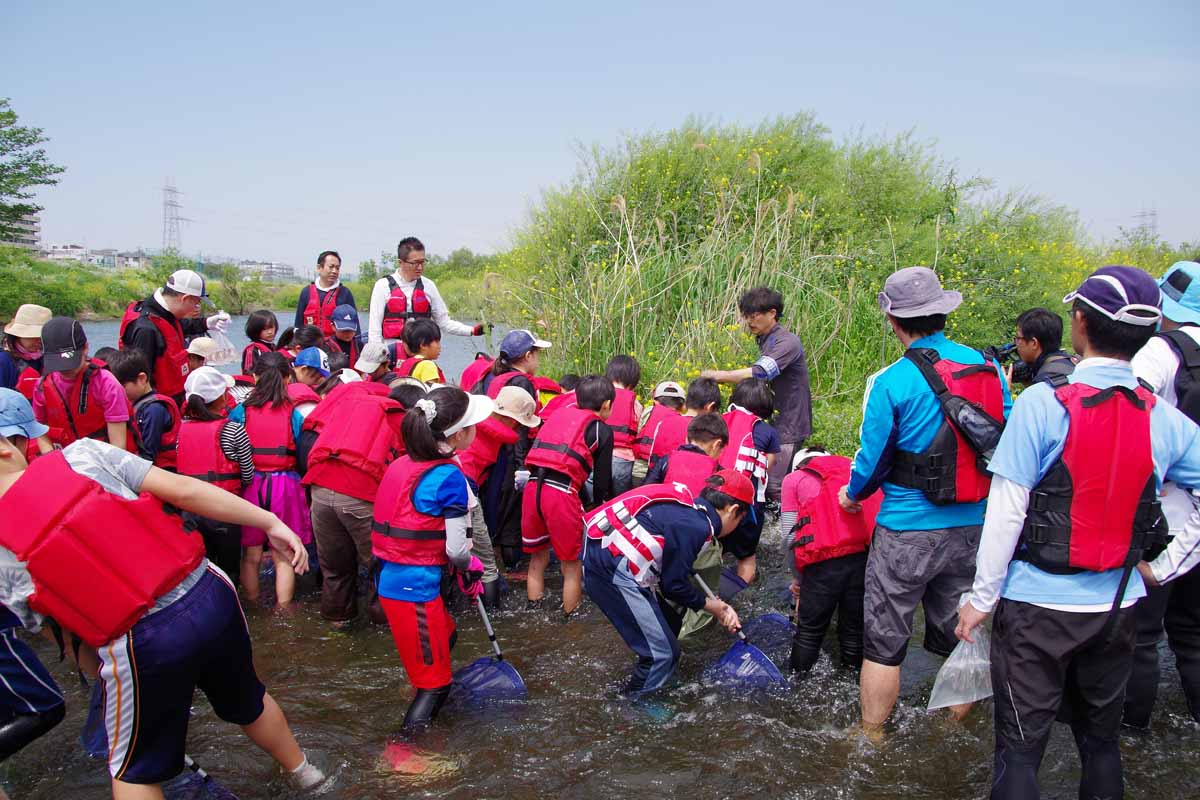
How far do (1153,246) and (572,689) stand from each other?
2216 cm

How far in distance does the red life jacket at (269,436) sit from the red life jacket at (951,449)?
3939mm

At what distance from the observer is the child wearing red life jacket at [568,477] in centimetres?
481

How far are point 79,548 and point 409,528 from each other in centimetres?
141

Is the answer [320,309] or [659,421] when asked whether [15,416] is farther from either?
[320,309]

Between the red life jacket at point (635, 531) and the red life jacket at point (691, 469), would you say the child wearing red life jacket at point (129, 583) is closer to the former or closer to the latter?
the red life jacket at point (635, 531)

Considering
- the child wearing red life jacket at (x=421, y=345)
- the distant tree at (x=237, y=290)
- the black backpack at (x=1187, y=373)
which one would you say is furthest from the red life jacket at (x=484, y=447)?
the distant tree at (x=237, y=290)

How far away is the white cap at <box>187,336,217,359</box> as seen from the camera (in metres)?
6.04

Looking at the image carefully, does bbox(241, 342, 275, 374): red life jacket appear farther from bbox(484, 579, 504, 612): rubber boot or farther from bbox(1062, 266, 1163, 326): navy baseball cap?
bbox(1062, 266, 1163, 326): navy baseball cap

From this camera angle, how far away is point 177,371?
19.8 feet

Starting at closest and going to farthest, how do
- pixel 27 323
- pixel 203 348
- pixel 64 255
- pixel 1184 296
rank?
1. pixel 1184 296
2. pixel 27 323
3. pixel 203 348
4. pixel 64 255

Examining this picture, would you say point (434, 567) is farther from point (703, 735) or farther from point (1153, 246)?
point (1153, 246)

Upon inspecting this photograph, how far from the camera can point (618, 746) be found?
3.53 meters

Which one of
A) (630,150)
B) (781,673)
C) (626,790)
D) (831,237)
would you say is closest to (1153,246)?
(831,237)

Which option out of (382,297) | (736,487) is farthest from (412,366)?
(736,487)
